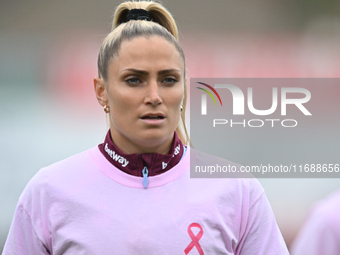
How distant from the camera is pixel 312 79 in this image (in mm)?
4898

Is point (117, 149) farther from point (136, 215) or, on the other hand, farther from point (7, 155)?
point (7, 155)

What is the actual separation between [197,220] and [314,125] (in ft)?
10.5

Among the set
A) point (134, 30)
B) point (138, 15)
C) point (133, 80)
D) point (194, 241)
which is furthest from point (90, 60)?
point (194, 241)

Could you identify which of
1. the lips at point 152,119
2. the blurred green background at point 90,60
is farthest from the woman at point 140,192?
the blurred green background at point 90,60

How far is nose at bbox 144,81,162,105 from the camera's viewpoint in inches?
69.2

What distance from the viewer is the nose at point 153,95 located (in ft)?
5.77

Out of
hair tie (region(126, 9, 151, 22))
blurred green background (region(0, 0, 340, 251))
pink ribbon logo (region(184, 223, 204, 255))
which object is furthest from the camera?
blurred green background (region(0, 0, 340, 251))

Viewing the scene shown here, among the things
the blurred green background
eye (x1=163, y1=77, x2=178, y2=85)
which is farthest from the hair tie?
the blurred green background

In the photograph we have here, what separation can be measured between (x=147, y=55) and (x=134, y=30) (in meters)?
0.13

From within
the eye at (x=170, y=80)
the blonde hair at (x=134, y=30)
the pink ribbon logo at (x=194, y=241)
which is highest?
the blonde hair at (x=134, y=30)

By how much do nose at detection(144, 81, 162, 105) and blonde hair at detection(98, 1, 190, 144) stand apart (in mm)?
188

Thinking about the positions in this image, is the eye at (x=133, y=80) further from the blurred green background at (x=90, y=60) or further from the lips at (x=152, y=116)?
the blurred green background at (x=90, y=60)

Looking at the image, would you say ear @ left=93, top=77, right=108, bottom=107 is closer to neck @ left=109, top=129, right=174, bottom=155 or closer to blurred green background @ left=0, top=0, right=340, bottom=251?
neck @ left=109, top=129, right=174, bottom=155

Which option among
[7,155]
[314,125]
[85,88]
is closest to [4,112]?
[7,155]
